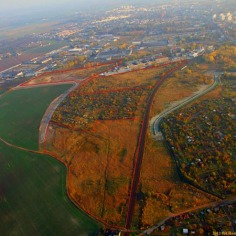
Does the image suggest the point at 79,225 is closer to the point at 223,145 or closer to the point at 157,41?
the point at 223,145

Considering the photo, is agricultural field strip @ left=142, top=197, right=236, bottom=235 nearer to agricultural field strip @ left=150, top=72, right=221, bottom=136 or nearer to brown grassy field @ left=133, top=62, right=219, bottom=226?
brown grassy field @ left=133, top=62, right=219, bottom=226

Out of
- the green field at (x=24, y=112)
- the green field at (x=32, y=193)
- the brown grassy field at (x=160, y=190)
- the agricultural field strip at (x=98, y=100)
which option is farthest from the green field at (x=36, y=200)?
the agricultural field strip at (x=98, y=100)

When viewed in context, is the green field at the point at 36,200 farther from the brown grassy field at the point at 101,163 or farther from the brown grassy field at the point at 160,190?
the brown grassy field at the point at 160,190

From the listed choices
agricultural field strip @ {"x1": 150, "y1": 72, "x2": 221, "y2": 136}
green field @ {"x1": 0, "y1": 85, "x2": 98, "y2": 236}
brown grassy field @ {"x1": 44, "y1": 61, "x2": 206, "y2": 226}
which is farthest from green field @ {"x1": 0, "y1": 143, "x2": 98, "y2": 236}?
agricultural field strip @ {"x1": 150, "y1": 72, "x2": 221, "y2": 136}

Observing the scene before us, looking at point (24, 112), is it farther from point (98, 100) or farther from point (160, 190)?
point (160, 190)

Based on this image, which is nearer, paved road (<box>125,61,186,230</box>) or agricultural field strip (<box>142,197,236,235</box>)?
agricultural field strip (<box>142,197,236,235</box>)

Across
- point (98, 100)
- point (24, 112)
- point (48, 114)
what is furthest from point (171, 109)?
point (24, 112)

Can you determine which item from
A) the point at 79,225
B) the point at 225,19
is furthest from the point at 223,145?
the point at 225,19
